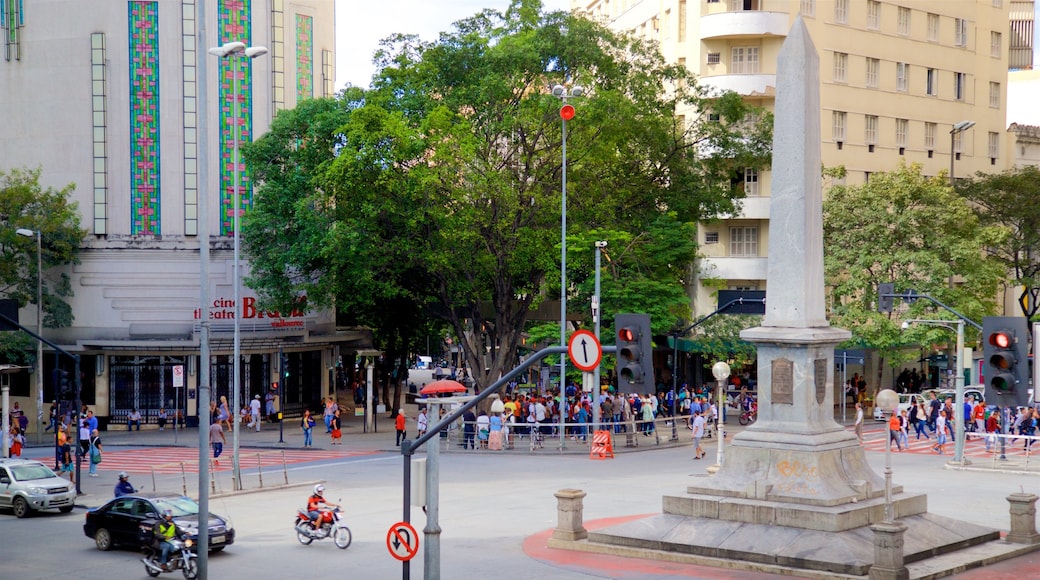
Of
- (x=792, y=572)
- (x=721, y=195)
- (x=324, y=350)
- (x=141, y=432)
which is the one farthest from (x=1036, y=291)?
(x=792, y=572)

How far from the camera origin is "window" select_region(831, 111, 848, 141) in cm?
6531

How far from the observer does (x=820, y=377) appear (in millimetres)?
24609

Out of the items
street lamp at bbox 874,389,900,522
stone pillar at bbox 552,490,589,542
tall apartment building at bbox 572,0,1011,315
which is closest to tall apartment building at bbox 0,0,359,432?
tall apartment building at bbox 572,0,1011,315

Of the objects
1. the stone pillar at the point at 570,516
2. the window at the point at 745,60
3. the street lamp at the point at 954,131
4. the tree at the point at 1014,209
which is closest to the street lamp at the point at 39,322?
the stone pillar at the point at 570,516

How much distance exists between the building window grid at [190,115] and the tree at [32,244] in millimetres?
4452

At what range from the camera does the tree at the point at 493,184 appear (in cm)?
4791

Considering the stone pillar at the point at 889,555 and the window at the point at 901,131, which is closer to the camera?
the stone pillar at the point at 889,555

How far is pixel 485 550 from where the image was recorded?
83.0 ft

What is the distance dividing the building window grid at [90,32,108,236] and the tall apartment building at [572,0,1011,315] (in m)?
21.9

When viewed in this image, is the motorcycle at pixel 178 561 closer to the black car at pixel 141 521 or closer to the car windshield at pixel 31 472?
the black car at pixel 141 521

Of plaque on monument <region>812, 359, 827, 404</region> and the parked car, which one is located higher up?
plaque on monument <region>812, 359, 827, 404</region>

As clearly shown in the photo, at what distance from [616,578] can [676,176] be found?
1381 inches

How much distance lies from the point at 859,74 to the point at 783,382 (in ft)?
148

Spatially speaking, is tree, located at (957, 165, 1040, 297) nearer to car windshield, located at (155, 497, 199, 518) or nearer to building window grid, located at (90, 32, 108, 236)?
building window grid, located at (90, 32, 108, 236)
